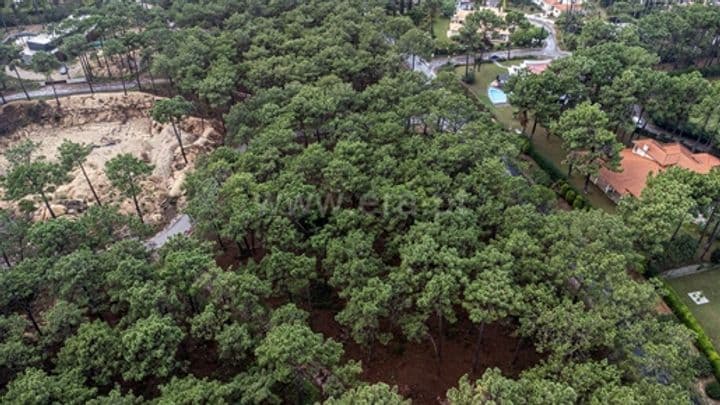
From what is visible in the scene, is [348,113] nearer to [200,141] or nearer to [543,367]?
[200,141]

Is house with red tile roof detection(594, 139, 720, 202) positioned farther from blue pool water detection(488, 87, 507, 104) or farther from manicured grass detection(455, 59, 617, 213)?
blue pool water detection(488, 87, 507, 104)

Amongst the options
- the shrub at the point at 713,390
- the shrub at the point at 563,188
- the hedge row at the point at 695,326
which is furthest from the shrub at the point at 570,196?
the shrub at the point at 713,390

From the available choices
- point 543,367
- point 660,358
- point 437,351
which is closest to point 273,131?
point 437,351

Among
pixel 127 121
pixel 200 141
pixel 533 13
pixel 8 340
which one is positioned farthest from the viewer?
pixel 533 13

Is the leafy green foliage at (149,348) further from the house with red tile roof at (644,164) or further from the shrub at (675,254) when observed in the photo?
the house with red tile roof at (644,164)

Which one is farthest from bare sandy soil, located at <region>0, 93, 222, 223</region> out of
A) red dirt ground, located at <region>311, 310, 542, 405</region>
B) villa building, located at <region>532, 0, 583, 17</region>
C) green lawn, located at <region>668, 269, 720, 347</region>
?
villa building, located at <region>532, 0, 583, 17</region>
